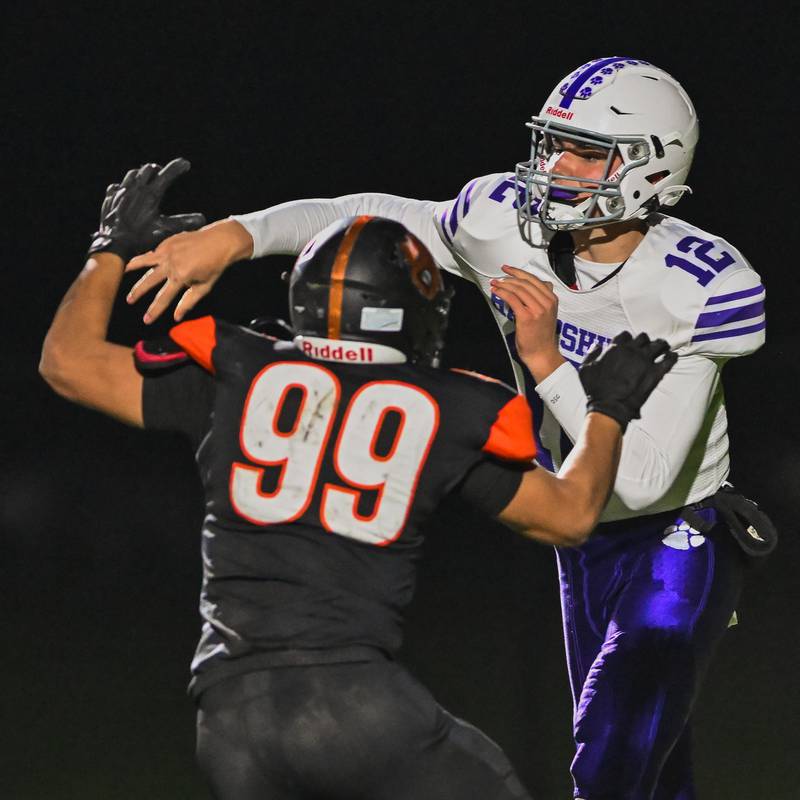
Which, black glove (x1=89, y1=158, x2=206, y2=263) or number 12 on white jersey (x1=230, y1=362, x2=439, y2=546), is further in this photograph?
black glove (x1=89, y1=158, x2=206, y2=263)

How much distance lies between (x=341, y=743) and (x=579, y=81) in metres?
1.40

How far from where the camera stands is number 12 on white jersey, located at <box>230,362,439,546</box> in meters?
1.90

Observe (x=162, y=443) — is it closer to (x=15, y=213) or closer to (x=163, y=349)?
(x=15, y=213)

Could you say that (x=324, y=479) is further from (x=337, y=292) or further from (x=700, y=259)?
(x=700, y=259)

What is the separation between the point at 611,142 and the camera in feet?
8.64

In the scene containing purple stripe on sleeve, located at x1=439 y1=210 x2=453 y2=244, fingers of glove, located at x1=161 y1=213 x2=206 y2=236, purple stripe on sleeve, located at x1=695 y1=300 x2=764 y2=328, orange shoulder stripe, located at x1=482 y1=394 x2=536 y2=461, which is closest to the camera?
orange shoulder stripe, located at x1=482 y1=394 x2=536 y2=461

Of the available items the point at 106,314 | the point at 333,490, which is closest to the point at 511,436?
the point at 333,490

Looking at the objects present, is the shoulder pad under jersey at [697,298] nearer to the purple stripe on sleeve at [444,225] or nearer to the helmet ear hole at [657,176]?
the helmet ear hole at [657,176]

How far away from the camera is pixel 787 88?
584cm

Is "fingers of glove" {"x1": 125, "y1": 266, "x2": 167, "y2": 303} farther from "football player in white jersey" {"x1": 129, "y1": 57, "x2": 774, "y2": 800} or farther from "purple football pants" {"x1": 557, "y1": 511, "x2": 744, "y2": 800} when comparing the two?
"purple football pants" {"x1": 557, "y1": 511, "x2": 744, "y2": 800}

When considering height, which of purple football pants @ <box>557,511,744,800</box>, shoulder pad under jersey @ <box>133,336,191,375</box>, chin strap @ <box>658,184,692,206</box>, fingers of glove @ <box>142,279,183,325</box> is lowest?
purple football pants @ <box>557,511,744,800</box>

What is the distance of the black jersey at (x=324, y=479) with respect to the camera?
6.19 feet

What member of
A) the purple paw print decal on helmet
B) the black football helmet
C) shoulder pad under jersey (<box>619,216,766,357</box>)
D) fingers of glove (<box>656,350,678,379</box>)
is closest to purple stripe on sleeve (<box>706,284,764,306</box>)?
shoulder pad under jersey (<box>619,216,766,357</box>)

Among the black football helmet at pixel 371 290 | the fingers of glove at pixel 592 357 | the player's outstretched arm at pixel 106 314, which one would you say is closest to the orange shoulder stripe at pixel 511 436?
the black football helmet at pixel 371 290
